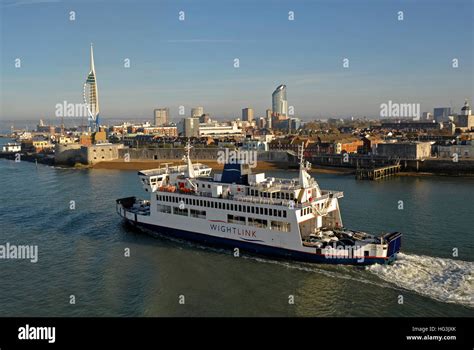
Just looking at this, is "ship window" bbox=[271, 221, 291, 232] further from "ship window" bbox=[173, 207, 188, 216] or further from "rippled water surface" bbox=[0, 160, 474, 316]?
"ship window" bbox=[173, 207, 188, 216]

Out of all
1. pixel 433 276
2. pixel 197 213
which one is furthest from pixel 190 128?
pixel 433 276

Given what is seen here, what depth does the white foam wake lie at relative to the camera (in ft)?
54.5

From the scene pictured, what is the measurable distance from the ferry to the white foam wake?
68cm

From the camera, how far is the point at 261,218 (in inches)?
859

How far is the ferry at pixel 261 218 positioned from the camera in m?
20.2

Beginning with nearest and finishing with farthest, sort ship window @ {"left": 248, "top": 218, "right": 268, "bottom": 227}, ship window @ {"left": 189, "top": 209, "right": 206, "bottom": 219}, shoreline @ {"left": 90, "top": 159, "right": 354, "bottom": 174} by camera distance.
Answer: ship window @ {"left": 248, "top": 218, "right": 268, "bottom": 227}, ship window @ {"left": 189, "top": 209, "right": 206, "bottom": 219}, shoreline @ {"left": 90, "top": 159, "right": 354, "bottom": 174}

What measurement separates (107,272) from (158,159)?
52.6 metres

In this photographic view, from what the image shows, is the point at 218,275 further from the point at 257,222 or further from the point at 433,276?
the point at 433,276

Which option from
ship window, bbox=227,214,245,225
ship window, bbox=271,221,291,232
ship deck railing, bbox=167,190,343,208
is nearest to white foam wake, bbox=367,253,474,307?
ship window, bbox=271,221,291,232

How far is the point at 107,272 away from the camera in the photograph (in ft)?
65.6

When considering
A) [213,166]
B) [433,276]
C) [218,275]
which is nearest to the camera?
[433,276]

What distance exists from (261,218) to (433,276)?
7.92 meters
